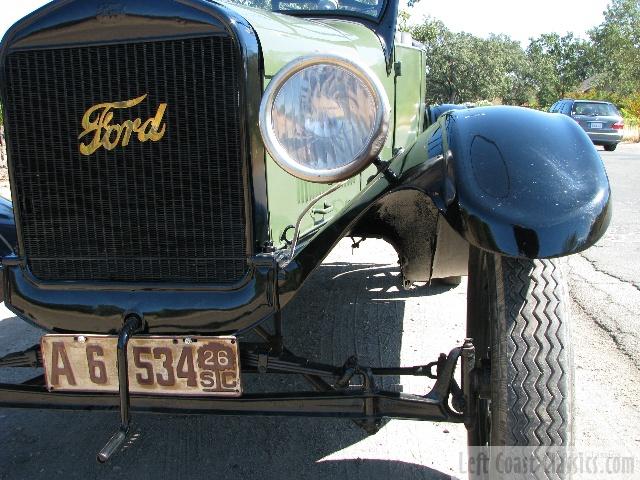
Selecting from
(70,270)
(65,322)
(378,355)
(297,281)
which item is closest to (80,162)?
(70,270)

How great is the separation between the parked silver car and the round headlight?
1730cm

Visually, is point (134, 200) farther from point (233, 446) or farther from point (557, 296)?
point (557, 296)

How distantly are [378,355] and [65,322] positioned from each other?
1843mm

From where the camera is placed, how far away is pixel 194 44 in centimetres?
199

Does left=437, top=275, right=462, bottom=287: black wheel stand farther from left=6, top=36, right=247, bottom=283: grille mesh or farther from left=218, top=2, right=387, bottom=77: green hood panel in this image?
left=6, top=36, right=247, bottom=283: grille mesh

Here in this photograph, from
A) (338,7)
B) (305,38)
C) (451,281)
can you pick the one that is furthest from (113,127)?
(451,281)

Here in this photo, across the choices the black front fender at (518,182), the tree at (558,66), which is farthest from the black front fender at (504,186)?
the tree at (558,66)

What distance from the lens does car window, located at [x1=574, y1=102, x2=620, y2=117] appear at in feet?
60.9

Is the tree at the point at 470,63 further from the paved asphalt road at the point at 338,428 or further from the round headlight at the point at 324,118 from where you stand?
the round headlight at the point at 324,118

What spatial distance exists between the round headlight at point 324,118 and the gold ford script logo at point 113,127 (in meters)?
0.40

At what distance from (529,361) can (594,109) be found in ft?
61.9

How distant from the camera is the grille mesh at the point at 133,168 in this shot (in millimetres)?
2014

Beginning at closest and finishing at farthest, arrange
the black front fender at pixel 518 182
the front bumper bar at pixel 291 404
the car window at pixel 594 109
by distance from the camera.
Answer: the black front fender at pixel 518 182
the front bumper bar at pixel 291 404
the car window at pixel 594 109

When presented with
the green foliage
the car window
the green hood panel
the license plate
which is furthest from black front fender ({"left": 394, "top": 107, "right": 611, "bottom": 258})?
the green foliage
